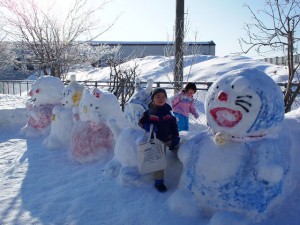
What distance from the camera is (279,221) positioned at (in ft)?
9.64

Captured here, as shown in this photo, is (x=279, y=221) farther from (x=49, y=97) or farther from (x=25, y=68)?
(x=25, y=68)

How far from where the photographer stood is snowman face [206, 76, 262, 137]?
296 centimetres

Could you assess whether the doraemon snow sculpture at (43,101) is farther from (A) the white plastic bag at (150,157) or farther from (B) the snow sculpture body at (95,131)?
(A) the white plastic bag at (150,157)

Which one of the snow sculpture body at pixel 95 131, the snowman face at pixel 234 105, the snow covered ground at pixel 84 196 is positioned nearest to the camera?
the snowman face at pixel 234 105

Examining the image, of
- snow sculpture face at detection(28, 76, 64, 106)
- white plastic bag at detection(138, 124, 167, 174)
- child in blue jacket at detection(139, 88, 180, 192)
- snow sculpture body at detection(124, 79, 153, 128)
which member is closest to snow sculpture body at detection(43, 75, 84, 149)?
snow sculpture face at detection(28, 76, 64, 106)

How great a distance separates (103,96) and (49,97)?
2.40 meters

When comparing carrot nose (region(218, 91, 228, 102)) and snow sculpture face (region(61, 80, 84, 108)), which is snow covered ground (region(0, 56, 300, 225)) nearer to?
carrot nose (region(218, 91, 228, 102))

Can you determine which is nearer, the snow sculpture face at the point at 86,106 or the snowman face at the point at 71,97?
the snow sculpture face at the point at 86,106

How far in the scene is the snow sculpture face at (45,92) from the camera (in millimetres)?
7133

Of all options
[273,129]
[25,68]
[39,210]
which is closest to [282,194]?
[273,129]

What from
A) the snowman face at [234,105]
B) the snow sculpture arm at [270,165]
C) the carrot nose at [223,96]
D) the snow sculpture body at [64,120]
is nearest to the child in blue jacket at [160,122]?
the snowman face at [234,105]

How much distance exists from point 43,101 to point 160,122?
4271 millimetres

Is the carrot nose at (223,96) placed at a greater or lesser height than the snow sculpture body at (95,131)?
greater

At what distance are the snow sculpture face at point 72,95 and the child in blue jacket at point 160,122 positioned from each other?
9.52 ft
